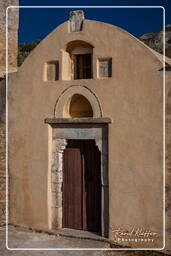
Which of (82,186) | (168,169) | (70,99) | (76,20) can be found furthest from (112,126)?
(76,20)

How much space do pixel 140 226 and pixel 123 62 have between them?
357 cm

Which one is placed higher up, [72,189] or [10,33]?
[10,33]

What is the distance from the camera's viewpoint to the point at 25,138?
28.1 ft

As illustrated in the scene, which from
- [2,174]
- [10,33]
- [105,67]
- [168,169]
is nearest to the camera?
[168,169]

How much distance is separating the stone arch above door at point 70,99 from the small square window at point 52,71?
536 mm

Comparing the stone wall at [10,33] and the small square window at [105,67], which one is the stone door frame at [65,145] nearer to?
the small square window at [105,67]

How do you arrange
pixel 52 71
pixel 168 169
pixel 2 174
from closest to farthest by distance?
1. pixel 168 169
2. pixel 52 71
3. pixel 2 174

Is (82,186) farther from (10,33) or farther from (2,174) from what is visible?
(10,33)

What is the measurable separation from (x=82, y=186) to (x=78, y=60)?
3.09 meters

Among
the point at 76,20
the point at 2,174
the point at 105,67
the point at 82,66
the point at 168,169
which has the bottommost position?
Answer: the point at 2,174

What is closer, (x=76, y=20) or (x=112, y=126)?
(x=112, y=126)

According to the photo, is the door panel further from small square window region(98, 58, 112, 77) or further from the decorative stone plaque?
the decorative stone plaque

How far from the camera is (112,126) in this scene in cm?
750

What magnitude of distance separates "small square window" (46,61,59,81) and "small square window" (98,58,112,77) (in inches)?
44.1
